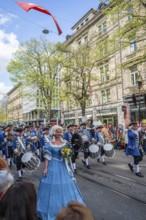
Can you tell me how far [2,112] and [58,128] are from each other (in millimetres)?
77340

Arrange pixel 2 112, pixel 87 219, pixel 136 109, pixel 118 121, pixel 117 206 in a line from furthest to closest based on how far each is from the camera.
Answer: pixel 2 112, pixel 118 121, pixel 136 109, pixel 117 206, pixel 87 219

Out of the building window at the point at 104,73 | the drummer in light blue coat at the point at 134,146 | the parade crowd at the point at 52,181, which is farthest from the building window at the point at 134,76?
the drummer in light blue coat at the point at 134,146

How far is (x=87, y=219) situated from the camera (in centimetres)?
149

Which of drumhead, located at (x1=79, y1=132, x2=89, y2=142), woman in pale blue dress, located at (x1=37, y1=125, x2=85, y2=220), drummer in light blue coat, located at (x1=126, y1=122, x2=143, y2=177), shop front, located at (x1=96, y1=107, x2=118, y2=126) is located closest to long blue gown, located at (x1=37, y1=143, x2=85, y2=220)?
woman in pale blue dress, located at (x1=37, y1=125, x2=85, y2=220)

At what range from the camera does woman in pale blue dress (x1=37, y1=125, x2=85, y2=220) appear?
14.4 ft

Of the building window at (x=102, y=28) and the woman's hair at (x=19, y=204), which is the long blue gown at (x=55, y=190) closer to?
the woman's hair at (x=19, y=204)

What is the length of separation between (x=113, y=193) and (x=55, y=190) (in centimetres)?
225

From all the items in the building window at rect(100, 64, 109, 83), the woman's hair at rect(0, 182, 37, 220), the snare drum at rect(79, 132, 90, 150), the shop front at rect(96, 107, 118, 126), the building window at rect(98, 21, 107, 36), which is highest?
the building window at rect(98, 21, 107, 36)

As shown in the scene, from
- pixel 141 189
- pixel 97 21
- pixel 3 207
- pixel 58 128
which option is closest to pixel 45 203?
pixel 58 128

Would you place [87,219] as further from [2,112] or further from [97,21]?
[2,112]

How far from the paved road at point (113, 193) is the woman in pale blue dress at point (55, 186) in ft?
2.47

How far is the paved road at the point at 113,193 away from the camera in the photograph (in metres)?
4.71

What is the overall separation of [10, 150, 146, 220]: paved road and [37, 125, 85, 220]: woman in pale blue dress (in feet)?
2.47

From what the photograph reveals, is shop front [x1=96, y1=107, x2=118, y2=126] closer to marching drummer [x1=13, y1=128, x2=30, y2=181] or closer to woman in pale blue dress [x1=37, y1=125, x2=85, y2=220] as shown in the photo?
marching drummer [x1=13, y1=128, x2=30, y2=181]
